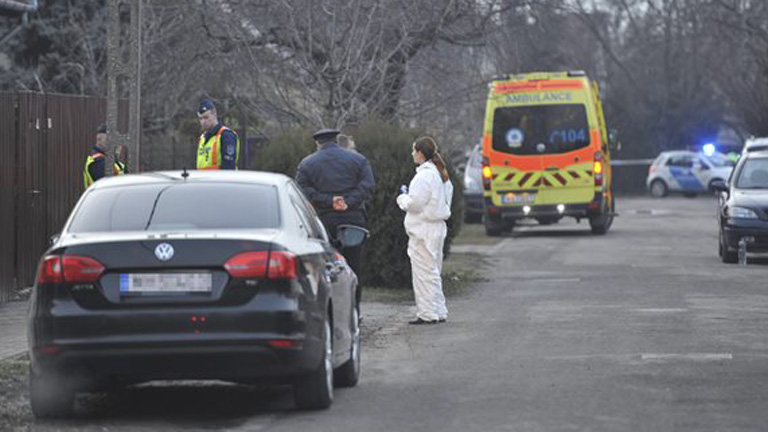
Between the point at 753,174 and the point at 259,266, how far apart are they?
17.2 metres

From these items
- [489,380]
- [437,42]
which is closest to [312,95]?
[437,42]

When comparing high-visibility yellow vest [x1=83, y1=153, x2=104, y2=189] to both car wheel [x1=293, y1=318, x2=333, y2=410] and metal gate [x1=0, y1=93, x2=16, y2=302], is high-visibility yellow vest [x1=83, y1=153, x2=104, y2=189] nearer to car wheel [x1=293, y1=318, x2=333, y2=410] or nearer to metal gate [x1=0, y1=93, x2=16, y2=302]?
metal gate [x1=0, y1=93, x2=16, y2=302]

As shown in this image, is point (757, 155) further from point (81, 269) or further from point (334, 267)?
point (81, 269)

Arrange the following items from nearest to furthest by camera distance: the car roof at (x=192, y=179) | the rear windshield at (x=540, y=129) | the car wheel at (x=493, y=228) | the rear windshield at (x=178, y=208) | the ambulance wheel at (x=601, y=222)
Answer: the rear windshield at (x=178, y=208) → the car roof at (x=192, y=179) → the rear windshield at (x=540, y=129) → the ambulance wheel at (x=601, y=222) → the car wheel at (x=493, y=228)

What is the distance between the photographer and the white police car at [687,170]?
62.4 metres

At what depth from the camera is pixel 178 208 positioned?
33.1 feet

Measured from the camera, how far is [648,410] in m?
10.1

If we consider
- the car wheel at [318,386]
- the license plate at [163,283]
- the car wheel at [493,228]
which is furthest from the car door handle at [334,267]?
the car wheel at [493,228]

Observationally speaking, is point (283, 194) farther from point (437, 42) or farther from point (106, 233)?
point (437, 42)

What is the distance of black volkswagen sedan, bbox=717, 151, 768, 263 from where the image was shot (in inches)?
959

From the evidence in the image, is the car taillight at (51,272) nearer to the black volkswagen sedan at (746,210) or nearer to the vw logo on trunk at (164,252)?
the vw logo on trunk at (164,252)

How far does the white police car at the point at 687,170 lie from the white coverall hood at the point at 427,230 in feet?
153

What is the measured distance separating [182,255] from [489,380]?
2869 millimetres

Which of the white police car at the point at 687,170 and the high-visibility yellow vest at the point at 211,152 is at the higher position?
the high-visibility yellow vest at the point at 211,152
